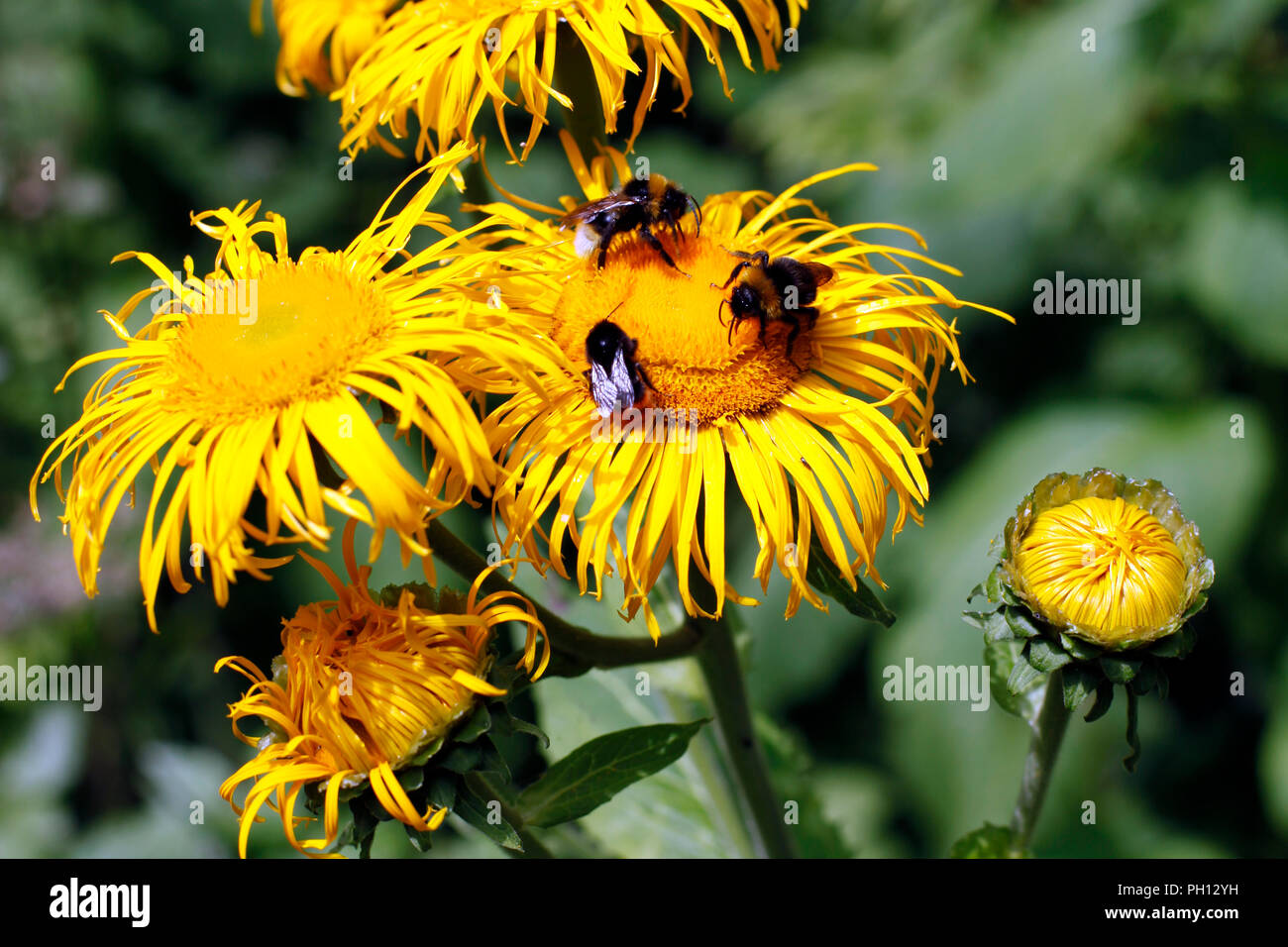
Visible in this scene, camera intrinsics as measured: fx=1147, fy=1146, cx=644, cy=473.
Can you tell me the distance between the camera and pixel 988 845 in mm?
1989

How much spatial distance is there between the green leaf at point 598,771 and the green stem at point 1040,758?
2.02ft

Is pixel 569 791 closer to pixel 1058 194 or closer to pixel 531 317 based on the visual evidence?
pixel 531 317

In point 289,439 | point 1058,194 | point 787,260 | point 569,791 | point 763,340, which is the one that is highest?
point 1058,194

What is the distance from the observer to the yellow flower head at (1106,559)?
171 cm

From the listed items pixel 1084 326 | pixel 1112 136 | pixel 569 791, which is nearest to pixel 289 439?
pixel 569 791

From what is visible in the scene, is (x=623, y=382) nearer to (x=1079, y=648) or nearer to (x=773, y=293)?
(x=773, y=293)

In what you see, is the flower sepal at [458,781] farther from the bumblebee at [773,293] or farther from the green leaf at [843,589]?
the bumblebee at [773,293]

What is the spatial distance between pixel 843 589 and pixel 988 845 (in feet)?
2.09

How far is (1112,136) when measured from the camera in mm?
4000

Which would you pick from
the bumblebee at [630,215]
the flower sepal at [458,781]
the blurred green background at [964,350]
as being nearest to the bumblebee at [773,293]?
the bumblebee at [630,215]

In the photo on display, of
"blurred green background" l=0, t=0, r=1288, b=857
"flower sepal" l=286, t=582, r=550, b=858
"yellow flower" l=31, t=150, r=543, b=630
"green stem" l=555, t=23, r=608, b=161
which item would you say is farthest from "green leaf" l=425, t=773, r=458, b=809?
"blurred green background" l=0, t=0, r=1288, b=857

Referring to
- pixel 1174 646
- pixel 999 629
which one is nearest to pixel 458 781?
pixel 999 629
